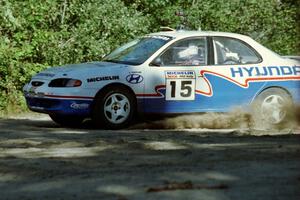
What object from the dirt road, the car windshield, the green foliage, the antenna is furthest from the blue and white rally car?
the antenna

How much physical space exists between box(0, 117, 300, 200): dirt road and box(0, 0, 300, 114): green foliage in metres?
5.08

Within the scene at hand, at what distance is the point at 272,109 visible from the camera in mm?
11211

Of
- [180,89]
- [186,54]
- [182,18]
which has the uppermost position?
[182,18]

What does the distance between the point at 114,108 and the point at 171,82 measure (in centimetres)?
96

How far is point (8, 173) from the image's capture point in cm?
614

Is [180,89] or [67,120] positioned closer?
[180,89]

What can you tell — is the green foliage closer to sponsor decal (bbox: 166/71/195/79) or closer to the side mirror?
the side mirror

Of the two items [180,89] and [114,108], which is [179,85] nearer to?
[180,89]

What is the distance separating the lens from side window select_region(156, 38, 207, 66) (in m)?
10.9

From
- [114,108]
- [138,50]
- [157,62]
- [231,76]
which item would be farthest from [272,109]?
[114,108]

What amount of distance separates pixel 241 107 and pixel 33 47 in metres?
5.39

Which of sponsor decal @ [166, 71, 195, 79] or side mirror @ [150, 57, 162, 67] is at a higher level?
side mirror @ [150, 57, 162, 67]

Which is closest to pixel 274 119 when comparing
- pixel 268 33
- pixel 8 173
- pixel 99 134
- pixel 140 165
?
pixel 99 134

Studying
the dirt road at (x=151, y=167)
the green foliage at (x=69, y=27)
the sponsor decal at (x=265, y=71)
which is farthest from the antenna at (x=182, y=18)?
the dirt road at (x=151, y=167)
